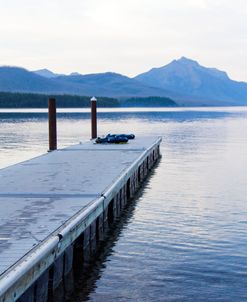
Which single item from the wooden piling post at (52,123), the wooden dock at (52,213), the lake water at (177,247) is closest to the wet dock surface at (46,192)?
the wooden dock at (52,213)

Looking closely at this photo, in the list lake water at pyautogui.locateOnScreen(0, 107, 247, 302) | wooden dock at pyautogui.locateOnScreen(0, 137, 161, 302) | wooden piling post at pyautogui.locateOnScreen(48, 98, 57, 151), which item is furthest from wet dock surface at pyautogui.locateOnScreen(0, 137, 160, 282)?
wooden piling post at pyautogui.locateOnScreen(48, 98, 57, 151)

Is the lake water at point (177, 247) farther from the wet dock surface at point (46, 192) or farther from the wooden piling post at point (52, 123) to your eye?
the wooden piling post at point (52, 123)

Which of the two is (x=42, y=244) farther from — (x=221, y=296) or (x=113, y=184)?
(x=113, y=184)

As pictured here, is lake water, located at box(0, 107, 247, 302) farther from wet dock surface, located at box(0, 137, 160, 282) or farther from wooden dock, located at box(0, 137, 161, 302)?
wet dock surface, located at box(0, 137, 160, 282)

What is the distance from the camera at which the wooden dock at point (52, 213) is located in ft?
35.7

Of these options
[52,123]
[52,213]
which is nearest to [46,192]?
[52,213]

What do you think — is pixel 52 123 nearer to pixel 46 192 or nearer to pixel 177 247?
pixel 46 192

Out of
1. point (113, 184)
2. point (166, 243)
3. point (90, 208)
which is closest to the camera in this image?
point (90, 208)

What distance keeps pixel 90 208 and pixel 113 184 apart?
15.0 feet

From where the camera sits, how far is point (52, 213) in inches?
586

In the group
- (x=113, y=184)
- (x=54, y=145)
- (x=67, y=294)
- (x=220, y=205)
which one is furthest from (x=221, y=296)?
(x=54, y=145)

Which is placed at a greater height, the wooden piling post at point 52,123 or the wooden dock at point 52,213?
the wooden piling post at point 52,123

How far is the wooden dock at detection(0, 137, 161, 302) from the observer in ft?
35.7

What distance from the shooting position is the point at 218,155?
47000mm
